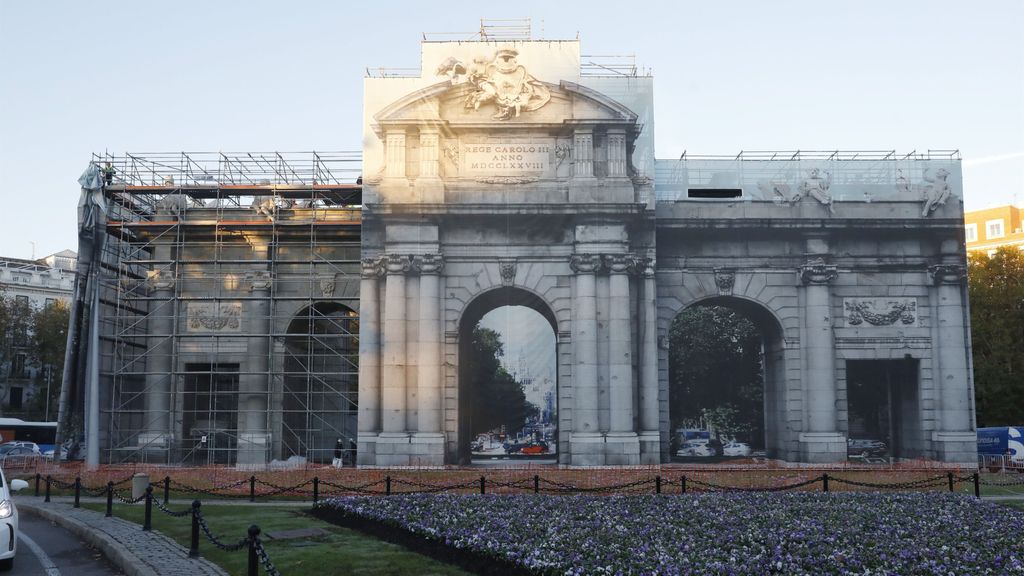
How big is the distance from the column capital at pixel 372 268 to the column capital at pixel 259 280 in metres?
6.16

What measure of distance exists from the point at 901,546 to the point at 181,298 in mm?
34531

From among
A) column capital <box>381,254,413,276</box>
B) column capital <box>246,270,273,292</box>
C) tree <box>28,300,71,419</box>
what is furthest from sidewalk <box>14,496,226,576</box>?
tree <box>28,300,71,419</box>

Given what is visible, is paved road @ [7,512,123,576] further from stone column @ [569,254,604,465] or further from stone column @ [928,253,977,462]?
stone column @ [928,253,977,462]

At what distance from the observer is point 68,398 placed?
142 ft

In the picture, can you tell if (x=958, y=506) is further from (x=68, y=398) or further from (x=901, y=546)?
(x=68, y=398)

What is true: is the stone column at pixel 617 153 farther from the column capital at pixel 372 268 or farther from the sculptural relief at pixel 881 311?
the sculptural relief at pixel 881 311

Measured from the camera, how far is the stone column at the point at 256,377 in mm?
44094

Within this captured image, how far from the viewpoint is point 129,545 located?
19.5m

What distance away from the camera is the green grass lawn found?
55.1 feet

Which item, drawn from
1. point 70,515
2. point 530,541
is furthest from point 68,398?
point 530,541

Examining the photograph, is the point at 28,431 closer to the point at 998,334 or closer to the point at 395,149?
the point at 395,149

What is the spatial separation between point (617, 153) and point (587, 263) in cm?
502

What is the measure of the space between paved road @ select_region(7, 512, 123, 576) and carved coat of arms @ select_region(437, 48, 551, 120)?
2516cm

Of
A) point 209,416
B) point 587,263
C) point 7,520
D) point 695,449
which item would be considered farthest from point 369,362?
point 695,449
